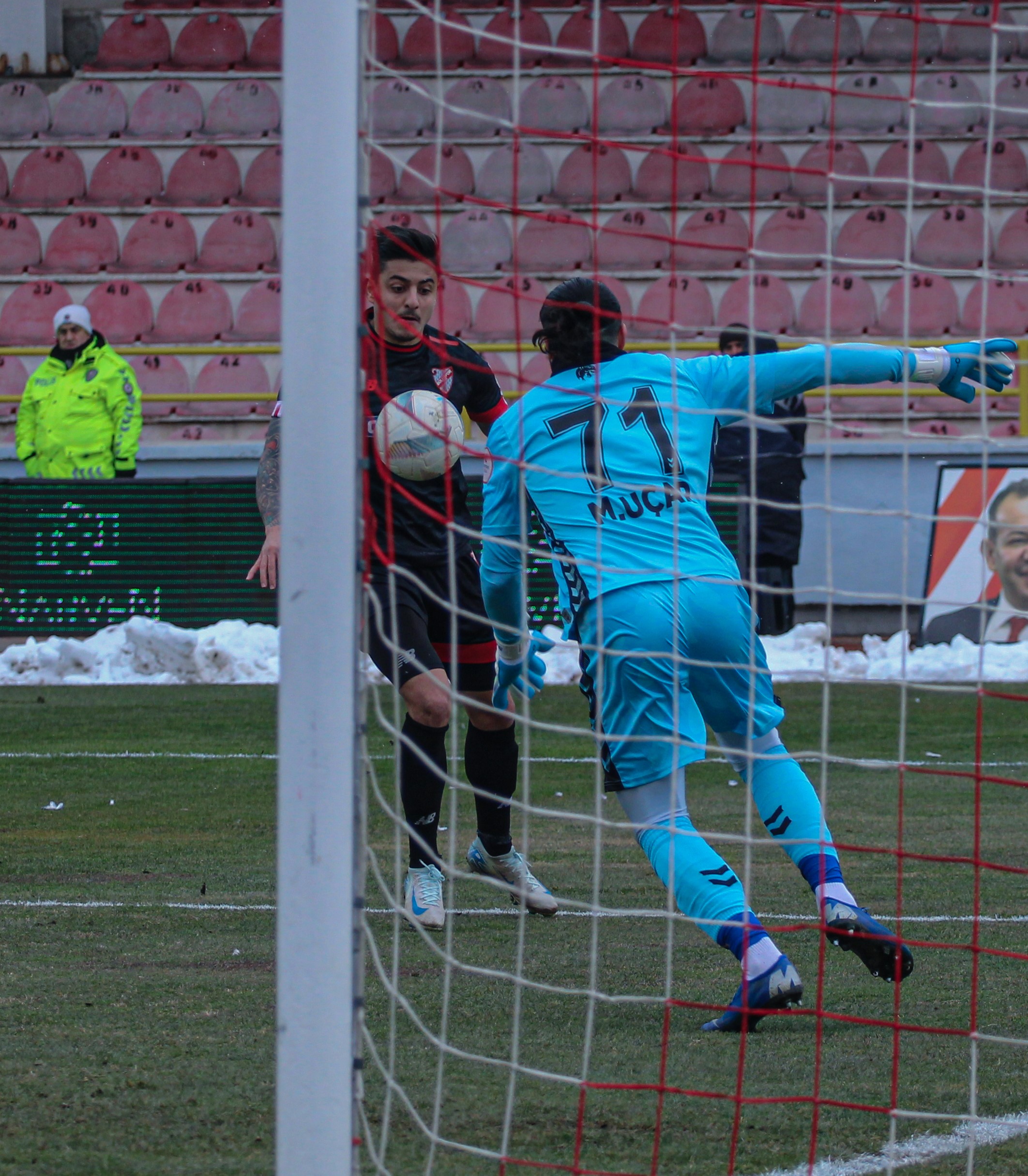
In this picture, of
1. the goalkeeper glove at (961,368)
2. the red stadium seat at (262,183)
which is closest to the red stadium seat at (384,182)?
the red stadium seat at (262,183)

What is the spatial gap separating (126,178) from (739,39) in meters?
6.28

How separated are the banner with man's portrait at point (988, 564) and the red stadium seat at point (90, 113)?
31.5ft

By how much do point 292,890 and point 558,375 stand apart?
207 centimetres

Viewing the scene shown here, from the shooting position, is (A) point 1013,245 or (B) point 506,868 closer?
(B) point 506,868

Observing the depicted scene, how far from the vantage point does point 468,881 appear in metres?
5.31

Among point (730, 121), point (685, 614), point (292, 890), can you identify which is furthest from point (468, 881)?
point (730, 121)

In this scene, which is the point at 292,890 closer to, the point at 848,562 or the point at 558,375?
the point at 558,375

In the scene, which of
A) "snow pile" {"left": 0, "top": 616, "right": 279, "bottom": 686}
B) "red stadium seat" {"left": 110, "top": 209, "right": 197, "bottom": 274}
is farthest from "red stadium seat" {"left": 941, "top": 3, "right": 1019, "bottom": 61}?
"snow pile" {"left": 0, "top": 616, "right": 279, "bottom": 686}

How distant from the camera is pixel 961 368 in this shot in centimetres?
367

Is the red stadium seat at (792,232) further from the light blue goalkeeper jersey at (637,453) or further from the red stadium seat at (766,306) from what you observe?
the light blue goalkeeper jersey at (637,453)

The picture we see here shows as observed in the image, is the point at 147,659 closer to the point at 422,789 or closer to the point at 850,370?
the point at 422,789

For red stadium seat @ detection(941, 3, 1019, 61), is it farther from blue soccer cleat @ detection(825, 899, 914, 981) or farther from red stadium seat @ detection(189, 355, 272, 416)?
blue soccer cleat @ detection(825, 899, 914, 981)

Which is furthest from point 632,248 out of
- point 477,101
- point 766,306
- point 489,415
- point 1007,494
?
point 489,415

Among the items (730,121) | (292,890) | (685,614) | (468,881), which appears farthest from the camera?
(730,121)
